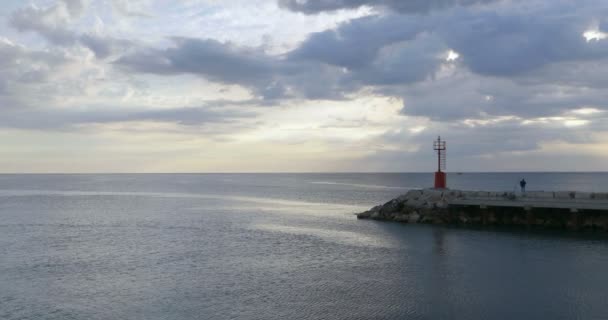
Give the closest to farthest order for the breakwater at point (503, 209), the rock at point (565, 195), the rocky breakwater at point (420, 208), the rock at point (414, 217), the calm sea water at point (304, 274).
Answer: the calm sea water at point (304, 274) → the breakwater at point (503, 209) → the rock at point (565, 195) → the rocky breakwater at point (420, 208) → the rock at point (414, 217)

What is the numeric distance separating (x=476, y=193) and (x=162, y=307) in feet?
123

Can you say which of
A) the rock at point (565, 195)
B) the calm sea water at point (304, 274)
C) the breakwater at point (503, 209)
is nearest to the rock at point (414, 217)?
the breakwater at point (503, 209)

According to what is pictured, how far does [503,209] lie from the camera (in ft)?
159

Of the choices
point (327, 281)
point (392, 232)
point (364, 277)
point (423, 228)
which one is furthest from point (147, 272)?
point (423, 228)

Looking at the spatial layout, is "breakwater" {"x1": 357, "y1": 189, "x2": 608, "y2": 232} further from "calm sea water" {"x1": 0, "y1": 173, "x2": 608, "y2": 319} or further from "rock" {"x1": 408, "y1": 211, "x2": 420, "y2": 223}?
"calm sea water" {"x1": 0, "y1": 173, "x2": 608, "y2": 319}

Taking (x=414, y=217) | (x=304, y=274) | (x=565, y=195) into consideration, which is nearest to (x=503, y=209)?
(x=565, y=195)

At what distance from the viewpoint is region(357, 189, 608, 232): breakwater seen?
43.2 metres

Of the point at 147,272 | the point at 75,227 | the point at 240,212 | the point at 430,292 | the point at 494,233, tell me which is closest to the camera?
the point at 430,292

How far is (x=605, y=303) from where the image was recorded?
22406 mm

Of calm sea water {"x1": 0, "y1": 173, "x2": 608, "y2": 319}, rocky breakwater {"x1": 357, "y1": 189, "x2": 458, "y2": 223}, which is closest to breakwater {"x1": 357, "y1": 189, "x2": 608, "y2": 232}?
rocky breakwater {"x1": 357, "y1": 189, "x2": 458, "y2": 223}

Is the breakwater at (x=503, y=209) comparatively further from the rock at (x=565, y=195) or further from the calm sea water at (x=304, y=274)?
the calm sea water at (x=304, y=274)

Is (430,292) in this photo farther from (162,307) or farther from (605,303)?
(162,307)

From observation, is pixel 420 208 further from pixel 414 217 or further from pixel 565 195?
pixel 565 195

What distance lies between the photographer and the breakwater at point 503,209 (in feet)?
142
